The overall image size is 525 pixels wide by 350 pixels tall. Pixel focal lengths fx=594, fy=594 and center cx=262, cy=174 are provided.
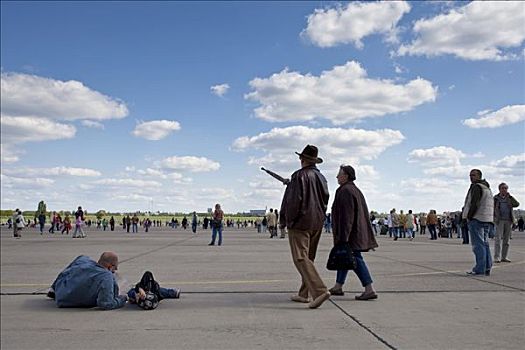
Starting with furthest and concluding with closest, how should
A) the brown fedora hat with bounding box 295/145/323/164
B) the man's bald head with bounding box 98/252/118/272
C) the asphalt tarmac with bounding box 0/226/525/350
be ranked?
1. the brown fedora hat with bounding box 295/145/323/164
2. the man's bald head with bounding box 98/252/118/272
3. the asphalt tarmac with bounding box 0/226/525/350

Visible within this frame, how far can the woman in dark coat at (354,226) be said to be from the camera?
310 inches

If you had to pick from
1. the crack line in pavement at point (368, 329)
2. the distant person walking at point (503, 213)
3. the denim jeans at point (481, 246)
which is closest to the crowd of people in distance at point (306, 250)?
the crack line in pavement at point (368, 329)

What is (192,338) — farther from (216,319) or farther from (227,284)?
(227,284)

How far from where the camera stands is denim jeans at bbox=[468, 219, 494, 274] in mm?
10867

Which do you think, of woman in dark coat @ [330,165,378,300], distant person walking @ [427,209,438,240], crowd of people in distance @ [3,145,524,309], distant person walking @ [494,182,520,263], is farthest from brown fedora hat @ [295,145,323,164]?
distant person walking @ [427,209,438,240]

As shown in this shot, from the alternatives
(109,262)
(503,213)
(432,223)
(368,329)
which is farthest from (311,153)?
(432,223)

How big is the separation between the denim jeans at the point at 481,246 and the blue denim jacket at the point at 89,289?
6.76 m

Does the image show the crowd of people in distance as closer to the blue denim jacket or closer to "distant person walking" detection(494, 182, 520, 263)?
the blue denim jacket

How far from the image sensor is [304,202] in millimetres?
7332

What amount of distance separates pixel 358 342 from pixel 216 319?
176 centimetres

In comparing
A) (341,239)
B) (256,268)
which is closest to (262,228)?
(256,268)

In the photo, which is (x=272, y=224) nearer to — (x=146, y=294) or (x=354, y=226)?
(x=354, y=226)

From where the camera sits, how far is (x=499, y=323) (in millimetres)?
6363

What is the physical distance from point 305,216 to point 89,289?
274cm
